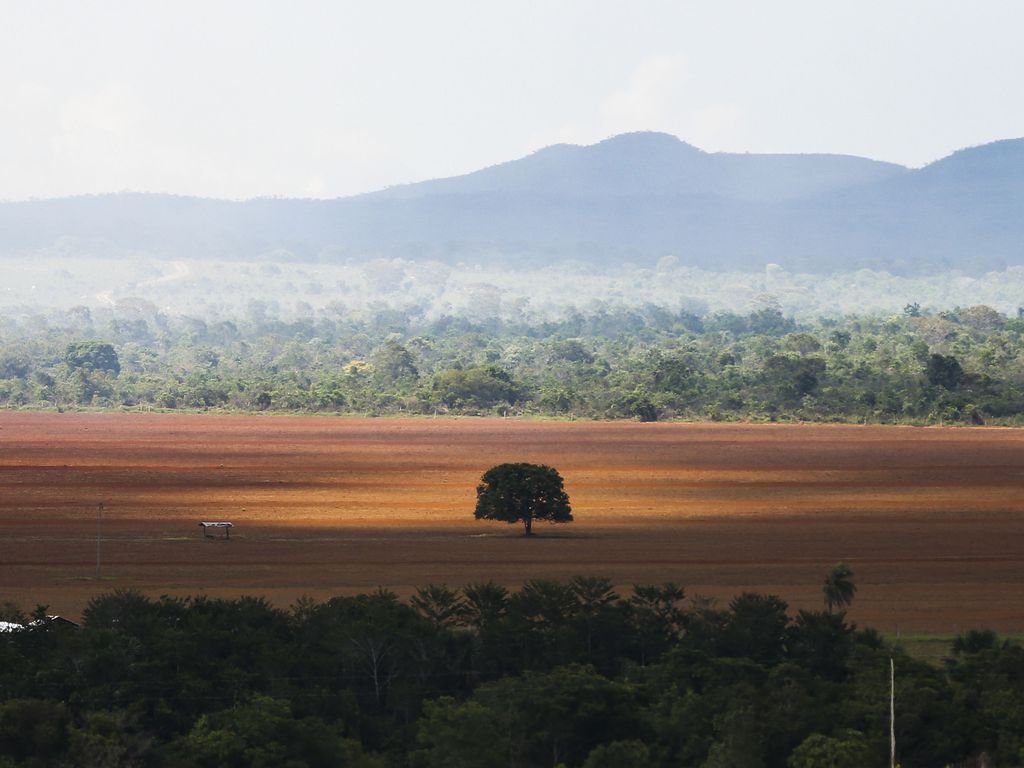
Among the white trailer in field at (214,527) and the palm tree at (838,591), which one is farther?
the white trailer in field at (214,527)

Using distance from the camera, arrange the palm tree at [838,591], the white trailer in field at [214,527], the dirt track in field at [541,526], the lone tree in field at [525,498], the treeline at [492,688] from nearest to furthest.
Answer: the treeline at [492,688], the palm tree at [838,591], the dirt track in field at [541,526], the white trailer in field at [214,527], the lone tree in field at [525,498]

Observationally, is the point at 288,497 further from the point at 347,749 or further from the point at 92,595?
the point at 347,749

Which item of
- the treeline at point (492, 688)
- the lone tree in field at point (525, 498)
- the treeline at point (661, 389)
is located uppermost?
the treeline at point (661, 389)

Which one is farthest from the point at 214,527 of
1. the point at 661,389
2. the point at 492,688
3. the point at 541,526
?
the point at 661,389

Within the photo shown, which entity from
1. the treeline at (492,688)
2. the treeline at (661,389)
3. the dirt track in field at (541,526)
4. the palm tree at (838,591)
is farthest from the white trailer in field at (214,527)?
the treeline at (661,389)

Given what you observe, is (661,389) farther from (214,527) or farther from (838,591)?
(838,591)

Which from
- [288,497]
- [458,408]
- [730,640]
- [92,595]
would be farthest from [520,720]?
[458,408]

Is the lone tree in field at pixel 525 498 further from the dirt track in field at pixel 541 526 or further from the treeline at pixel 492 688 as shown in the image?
the treeline at pixel 492 688

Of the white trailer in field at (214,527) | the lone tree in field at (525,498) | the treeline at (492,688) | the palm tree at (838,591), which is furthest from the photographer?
the lone tree in field at (525,498)
